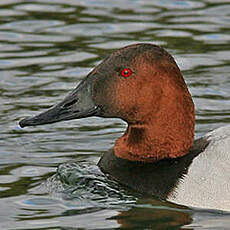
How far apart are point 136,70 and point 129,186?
32.8 inches

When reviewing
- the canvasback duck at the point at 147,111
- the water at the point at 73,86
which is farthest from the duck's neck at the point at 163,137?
the water at the point at 73,86

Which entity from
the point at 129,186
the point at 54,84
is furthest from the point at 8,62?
the point at 129,186

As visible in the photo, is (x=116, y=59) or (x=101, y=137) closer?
(x=116, y=59)

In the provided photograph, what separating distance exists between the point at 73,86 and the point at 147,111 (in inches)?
114

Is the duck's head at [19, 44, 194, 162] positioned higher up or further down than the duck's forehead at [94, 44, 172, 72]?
further down

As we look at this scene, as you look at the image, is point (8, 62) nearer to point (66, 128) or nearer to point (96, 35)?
point (96, 35)

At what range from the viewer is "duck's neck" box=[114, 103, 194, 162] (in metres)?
6.41

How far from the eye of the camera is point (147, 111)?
6449 millimetres

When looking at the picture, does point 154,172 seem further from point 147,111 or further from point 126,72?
point 126,72

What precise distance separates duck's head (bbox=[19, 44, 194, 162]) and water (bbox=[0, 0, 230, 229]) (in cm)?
46

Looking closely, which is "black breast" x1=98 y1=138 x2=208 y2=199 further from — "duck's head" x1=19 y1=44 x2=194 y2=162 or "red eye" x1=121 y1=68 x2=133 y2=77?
"red eye" x1=121 y1=68 x2=133 y2=77

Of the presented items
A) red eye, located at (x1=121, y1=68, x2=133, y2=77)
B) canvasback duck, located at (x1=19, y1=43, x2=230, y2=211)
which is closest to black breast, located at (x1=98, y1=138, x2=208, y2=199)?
canvasback duck, located at (x1=19, y1=43, x2=230, y2=211)

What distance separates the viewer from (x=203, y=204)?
6.00 m

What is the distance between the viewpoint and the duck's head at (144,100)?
6.39 metres
